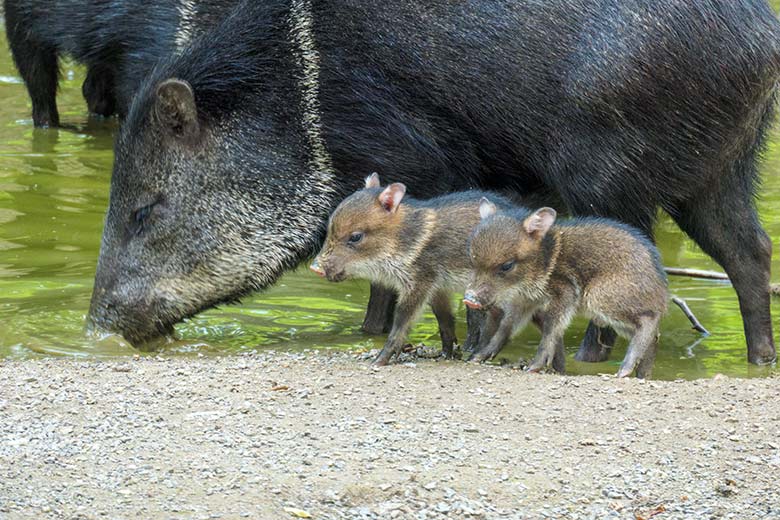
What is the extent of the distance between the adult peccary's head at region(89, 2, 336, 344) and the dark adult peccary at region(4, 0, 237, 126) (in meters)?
0.81

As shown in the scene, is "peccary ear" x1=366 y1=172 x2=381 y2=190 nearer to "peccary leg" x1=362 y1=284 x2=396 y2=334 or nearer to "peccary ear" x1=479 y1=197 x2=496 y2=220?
"peccary ear" x1=479 y1=197 x2=496 y2=220

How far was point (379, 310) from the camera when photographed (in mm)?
7219

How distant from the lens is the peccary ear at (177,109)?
21.8 ft

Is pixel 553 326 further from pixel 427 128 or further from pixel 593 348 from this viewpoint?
pixel 427 128

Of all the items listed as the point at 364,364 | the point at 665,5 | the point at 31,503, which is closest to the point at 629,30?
the point at 665,5

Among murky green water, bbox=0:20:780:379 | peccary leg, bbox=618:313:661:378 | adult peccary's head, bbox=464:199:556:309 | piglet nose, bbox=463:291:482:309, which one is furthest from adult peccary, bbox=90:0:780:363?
piglet nose, bbox=463:291:482:309

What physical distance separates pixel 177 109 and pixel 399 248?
145 centimetres

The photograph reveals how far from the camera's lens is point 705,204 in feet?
21.8

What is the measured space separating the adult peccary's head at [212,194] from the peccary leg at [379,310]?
530 mm

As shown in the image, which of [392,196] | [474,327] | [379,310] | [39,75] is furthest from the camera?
[39,75]

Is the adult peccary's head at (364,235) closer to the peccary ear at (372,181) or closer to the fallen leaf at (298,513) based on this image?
the peccary ear at (372,181)

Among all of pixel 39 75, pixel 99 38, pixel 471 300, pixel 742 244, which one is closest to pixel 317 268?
pixel 471 300

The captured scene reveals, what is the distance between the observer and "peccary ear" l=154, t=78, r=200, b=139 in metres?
6.66

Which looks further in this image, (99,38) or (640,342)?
(99,38)
